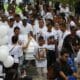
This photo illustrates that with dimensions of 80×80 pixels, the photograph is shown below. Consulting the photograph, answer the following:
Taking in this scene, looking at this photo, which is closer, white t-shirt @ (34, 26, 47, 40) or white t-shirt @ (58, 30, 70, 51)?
white t-shirt @ (58, 30, 70, 51)

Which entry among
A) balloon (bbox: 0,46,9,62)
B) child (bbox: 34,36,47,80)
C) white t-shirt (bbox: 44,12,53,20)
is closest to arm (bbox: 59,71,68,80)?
balloon (bbox: 0,46,9,62)

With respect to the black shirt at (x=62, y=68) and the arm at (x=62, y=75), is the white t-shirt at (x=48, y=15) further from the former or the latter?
the arm at (x=62, y=75)

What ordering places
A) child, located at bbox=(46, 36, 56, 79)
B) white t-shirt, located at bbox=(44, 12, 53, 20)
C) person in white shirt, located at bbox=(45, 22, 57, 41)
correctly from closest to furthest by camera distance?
1. child, located at bbox=(46, 36, 56, 79)
2. person in white shirt, located at bbox=(45, 22, 57, 41)
3. white t-shirt, located at bbox=(44, 12, 53, 20)

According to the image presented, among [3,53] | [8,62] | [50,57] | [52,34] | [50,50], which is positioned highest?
[3,53]

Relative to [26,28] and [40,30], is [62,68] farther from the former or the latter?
[26,28]

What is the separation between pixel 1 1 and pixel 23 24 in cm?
1244

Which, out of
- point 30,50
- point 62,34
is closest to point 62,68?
point 30,50

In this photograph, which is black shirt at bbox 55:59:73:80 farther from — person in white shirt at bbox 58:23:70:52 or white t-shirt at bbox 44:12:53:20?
white t-shirt at bbox 44:12:53:20

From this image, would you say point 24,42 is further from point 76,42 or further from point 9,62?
point 9,62

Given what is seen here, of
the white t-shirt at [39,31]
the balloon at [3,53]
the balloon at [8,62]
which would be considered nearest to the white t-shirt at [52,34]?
the white t-shirt at [39,31]

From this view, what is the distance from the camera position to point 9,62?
30.0 ft

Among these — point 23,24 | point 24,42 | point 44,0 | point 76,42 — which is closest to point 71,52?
point 76,42

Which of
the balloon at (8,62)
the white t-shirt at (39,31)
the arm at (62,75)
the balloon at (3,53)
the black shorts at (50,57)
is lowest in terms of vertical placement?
the black shorts at (50,57)

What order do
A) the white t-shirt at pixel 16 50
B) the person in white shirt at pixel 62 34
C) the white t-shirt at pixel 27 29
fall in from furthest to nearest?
the white t-shirt at pixel 27 29
the person in white shirt at pixel 62 34
the white t-shirt at pixel 16 50
